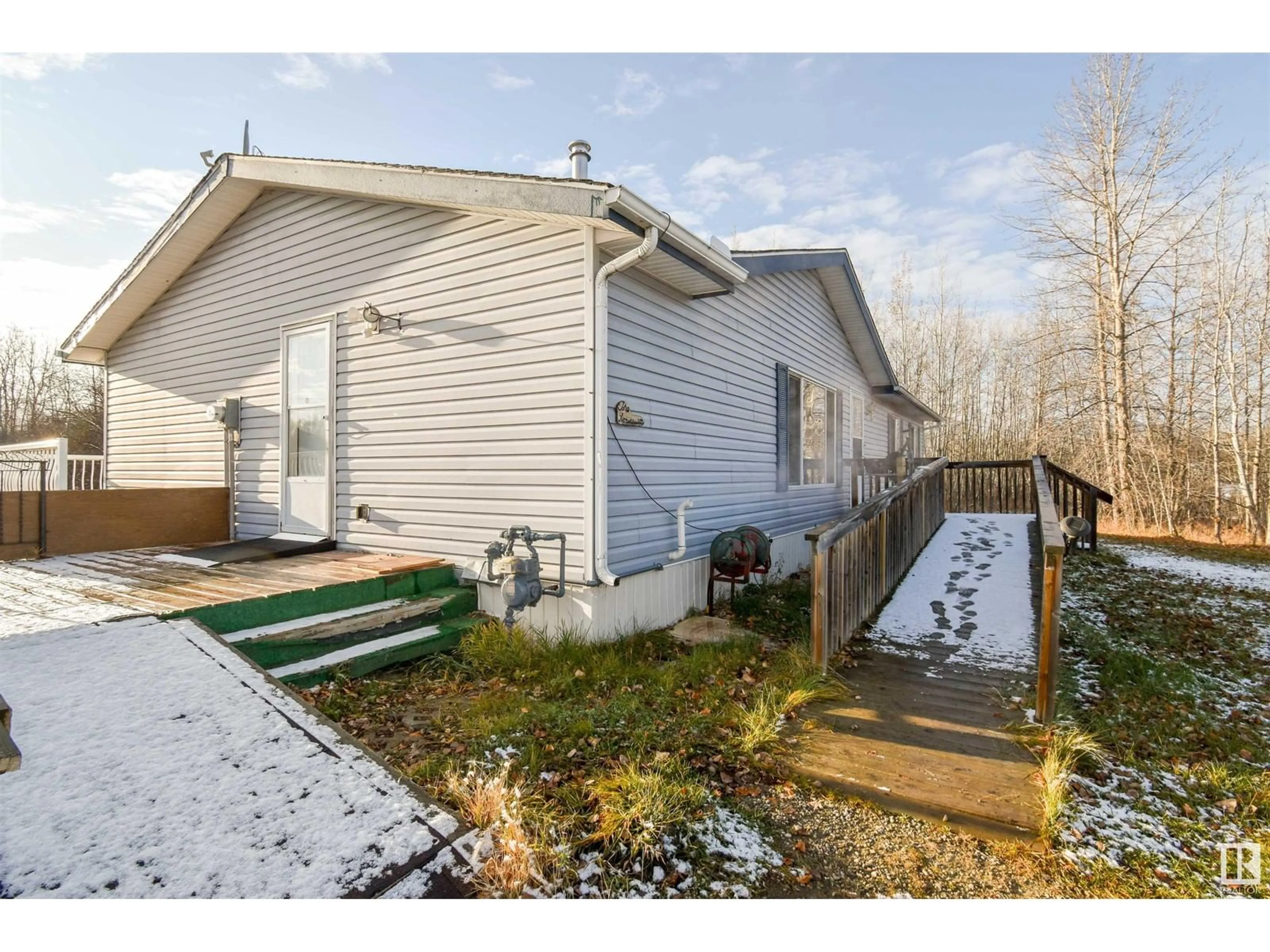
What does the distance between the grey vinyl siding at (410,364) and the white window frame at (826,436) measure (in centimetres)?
454

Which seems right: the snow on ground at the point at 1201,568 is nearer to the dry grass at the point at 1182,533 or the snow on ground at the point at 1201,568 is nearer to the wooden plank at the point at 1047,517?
the dry grass at the point at 1182,533

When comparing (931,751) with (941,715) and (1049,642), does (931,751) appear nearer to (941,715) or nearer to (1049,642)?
(941,715)

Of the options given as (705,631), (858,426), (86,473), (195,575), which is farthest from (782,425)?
(86,473)

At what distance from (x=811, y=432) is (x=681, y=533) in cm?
451

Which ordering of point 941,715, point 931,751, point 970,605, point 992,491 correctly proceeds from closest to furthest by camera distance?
point 931,751 < point 941,715 < point 970,605 < point 992,491

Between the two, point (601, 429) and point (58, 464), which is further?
point (58, 464)

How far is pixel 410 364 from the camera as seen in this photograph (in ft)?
18.5

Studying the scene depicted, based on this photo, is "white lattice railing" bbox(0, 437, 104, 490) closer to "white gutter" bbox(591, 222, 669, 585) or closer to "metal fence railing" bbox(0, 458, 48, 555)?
"metal fence railing" bbox(0, 458, 48, 555)

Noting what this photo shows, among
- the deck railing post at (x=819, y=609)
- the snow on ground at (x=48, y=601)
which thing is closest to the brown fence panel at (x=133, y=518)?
the snow on ground at (x=48, y=601)

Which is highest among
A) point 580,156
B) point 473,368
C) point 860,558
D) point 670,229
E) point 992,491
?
point 580,156

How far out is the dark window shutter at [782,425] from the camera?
26.1 ft

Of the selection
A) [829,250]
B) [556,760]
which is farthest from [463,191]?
[829,250]

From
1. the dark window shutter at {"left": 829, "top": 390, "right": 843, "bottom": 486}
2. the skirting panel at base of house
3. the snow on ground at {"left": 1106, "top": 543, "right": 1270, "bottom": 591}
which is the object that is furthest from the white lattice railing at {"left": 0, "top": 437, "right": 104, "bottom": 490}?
the snow on ground at {"left": 1106, "top": 543, "right": 1270, "bottom": 591}

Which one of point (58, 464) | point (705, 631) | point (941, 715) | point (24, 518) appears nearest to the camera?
point (941, 715)
